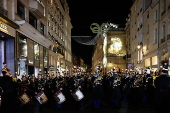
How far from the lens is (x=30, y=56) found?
24344mm

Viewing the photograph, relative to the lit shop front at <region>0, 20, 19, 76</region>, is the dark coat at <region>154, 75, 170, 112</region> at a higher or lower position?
lower

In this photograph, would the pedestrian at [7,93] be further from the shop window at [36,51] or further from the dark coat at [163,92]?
the shop window at [36,51]

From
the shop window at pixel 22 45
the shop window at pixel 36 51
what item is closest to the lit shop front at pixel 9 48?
the shop window at pixel 22 45

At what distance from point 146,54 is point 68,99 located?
23.2 meters

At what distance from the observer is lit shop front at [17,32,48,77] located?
20030mm

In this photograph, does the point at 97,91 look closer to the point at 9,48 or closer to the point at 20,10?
the point at 9,48

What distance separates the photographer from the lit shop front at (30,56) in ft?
65.7

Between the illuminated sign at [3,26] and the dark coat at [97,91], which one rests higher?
the illuminated sign at [3,26]

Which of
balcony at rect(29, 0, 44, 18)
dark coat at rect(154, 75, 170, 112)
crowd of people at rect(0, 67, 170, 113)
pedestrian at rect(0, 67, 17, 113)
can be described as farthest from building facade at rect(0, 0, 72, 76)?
dark coat at rect(154, 75, 170, 112)

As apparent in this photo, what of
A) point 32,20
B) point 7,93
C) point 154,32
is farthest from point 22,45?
point 154,32

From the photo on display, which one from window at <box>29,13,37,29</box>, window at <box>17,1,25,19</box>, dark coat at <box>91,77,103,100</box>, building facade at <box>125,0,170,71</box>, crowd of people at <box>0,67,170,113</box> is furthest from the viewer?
building facade at <box>125,0,170,71</box>

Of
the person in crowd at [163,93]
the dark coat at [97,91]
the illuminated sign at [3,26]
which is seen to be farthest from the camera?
the illuminated sign at [3,26]

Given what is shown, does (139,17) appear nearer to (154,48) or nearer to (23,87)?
(154,48)

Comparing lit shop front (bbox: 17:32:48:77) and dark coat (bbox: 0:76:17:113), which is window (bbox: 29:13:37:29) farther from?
dark coat (bbox: 0:76:17:113)
